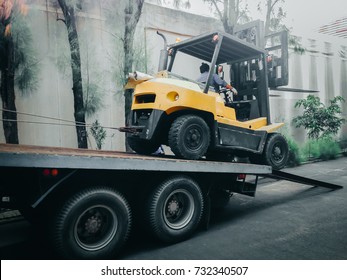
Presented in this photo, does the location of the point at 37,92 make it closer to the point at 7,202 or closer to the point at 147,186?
the point at 7,202

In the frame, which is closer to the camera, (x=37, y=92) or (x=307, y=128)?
(x=37, y=92)

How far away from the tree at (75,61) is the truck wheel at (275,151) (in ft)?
13.5

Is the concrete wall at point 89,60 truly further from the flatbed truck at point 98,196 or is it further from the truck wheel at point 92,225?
the truck wheel at point 92,225

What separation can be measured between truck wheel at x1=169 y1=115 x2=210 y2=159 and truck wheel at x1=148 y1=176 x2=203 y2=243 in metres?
0.46

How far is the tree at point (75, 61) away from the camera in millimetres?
6832

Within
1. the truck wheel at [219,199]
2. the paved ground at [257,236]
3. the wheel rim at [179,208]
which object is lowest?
the paved ground at [257,236]

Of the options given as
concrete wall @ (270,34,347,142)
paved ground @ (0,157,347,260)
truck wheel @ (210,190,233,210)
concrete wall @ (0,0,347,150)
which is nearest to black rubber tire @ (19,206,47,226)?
paved ground @ (0,157,347,260)

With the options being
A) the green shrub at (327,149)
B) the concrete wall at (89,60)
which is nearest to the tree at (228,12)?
the concrete wall at (89,60)

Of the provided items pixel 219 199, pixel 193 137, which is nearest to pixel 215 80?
pixel 193 137

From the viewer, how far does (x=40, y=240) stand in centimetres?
396

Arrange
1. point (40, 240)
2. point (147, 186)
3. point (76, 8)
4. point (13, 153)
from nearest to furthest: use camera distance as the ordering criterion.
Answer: point (13, 153)
point (147, 186)
point (40, 240)
point (76, 8)

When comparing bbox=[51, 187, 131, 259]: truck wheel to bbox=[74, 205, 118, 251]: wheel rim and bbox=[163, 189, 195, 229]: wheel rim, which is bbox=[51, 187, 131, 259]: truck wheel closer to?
bbox=[74, 205, 118, 251]: wheel rim

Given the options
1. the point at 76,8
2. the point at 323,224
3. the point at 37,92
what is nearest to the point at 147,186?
the point at 323,224
